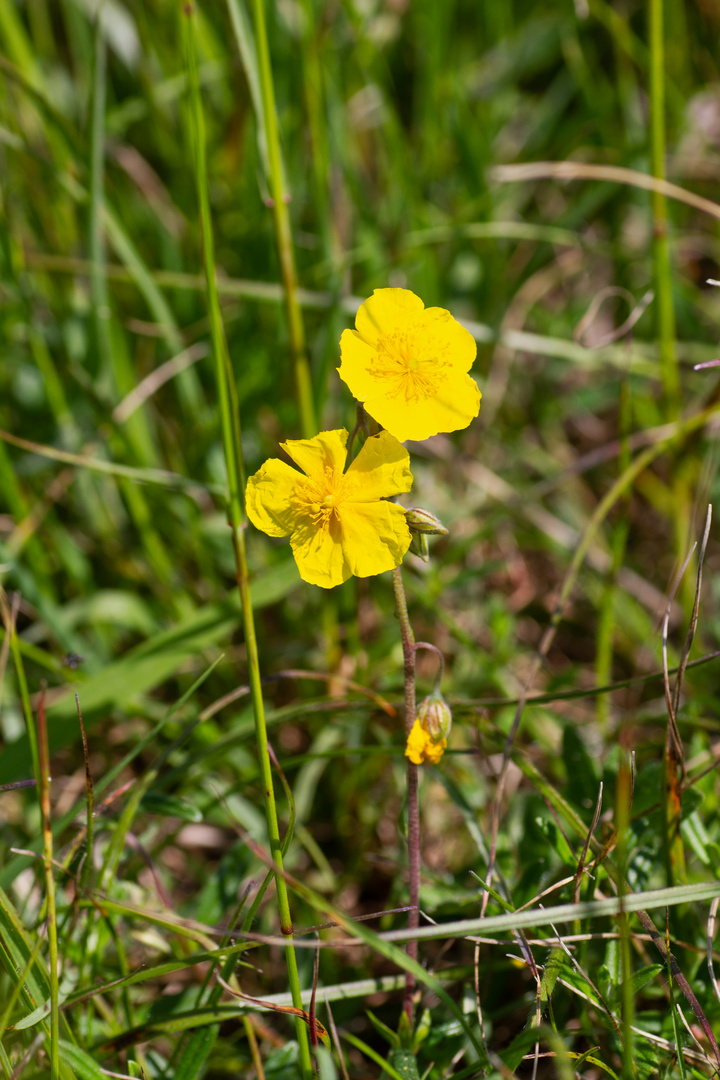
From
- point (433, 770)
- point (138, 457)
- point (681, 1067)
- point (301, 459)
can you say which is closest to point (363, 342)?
point (301, 459)

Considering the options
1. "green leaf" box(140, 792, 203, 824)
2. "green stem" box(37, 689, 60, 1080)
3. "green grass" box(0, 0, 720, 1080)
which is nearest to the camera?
"green stem" box(37, 689, 60, 1080)

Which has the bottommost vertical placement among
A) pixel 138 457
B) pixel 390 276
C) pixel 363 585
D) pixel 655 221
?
pixel 363 585

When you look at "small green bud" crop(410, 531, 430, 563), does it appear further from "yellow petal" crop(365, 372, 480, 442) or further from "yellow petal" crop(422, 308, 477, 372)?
"yellow petal" crop(422, 308, 477, 372)

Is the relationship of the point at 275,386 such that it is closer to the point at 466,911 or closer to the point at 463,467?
the point at 463,467

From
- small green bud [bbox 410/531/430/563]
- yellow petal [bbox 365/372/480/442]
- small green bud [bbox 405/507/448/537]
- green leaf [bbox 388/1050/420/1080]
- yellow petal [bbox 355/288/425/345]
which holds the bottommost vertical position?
green leaf [bbox 388/1050/420/1080]

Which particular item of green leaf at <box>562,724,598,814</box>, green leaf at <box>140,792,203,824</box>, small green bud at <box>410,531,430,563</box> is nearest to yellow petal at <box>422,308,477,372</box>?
small green bud at <box>410,531,430,563</box>

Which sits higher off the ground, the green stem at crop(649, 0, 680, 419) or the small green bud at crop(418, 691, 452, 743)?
the green stem at crop(649, 0, 680, 419)

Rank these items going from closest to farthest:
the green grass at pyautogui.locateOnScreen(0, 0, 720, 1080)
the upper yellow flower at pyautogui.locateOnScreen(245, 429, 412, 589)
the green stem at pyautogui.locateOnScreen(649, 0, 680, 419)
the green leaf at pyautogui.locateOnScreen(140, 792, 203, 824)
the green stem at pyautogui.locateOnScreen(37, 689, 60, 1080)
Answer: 1. the green stem at pyautogui.locateOnScreen(37, 689, 60, 1080)
2. the upper yellow flower at pyautogui.locateOnScreen(245, 429, 412, 589)
3. the green grass at pyautogui.locateOnScreen(0, 0, 720, 1080)
4. the green leaf at pyautogui.locateOnScreen(140, 792, 203, 824)
5. the green stem at pyautogui.locateOnScreen(649, 0, 680, 419)
